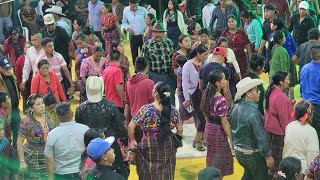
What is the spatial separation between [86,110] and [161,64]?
3.09 m

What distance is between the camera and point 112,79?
9617mm

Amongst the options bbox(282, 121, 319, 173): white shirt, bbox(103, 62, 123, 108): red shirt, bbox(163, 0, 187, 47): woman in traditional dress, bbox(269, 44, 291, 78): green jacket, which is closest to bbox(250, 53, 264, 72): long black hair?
bbox(269, 44, 291, 78): green jacket

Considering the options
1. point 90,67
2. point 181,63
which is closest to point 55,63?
point 90,67

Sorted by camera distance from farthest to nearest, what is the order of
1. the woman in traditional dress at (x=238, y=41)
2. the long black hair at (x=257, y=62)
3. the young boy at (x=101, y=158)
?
the woman in traditional dress at (x=238, y=41), the long black hair at (x=257, y=62), the young boy at (x=101, y=158)

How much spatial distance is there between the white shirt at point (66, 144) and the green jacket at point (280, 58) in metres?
4.37

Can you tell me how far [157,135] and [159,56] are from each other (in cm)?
316

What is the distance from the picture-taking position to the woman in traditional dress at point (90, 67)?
10547mm

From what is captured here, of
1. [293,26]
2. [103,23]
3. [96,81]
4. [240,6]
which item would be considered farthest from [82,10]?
[96,81]

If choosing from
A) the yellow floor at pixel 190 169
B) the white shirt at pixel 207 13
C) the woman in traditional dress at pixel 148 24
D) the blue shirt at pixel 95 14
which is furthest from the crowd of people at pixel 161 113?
the blue shirt at pixel 95 14

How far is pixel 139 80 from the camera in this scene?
9102 mm

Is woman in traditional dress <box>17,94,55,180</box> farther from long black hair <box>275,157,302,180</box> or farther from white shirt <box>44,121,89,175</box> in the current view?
long black hair <box>275,157,302,180</box>

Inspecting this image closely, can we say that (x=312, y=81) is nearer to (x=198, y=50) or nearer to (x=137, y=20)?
(x=198, y=50)

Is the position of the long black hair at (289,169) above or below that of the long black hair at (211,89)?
below

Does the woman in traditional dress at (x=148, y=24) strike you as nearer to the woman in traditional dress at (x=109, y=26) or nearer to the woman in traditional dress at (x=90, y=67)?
A: the woman in traditional dress at (x=109, y=26)
